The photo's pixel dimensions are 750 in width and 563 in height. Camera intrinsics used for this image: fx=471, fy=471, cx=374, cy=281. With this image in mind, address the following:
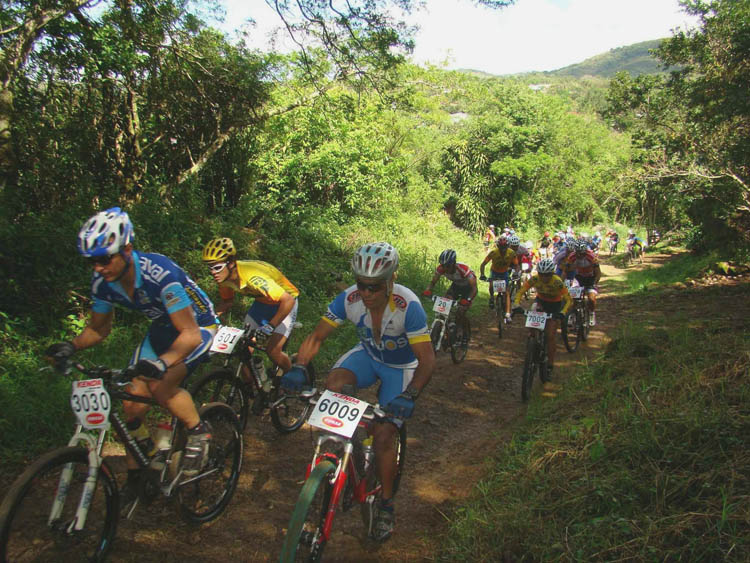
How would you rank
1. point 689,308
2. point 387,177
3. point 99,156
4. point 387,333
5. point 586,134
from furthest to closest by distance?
point 586,134
point 387,177
point 689,308
point 99,156
point 387,333

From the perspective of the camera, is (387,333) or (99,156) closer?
(387,333)

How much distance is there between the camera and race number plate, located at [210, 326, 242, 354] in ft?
14.9

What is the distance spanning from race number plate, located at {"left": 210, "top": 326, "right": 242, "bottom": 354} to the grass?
253 cm

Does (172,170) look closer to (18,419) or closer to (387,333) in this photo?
(18,419)

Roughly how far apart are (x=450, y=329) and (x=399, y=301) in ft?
15.2

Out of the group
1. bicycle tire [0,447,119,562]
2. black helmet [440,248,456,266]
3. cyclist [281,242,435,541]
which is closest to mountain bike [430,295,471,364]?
black helmet [440,248,456,266]

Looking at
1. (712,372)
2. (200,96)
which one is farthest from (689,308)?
(200,96)

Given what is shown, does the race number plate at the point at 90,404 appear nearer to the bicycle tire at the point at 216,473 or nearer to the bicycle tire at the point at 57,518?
the bicycle tire at the point at 57,518

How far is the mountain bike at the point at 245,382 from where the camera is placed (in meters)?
4.55

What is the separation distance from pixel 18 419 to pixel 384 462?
3.40 m

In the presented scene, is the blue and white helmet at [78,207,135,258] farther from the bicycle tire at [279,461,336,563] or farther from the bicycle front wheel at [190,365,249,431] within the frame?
the bicycle tire at [279,461,336,563]

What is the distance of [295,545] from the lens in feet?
8.37

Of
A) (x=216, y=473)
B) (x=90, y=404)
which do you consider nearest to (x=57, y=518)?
(x=90, y=404)

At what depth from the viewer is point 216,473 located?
3.78m
